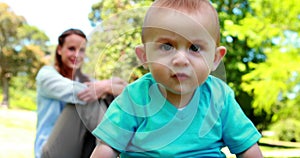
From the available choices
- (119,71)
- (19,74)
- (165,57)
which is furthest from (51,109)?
(19,74)

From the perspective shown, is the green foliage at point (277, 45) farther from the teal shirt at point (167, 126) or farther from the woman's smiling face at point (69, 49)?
the teal shirt at point (167, 126)

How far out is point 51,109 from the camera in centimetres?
373

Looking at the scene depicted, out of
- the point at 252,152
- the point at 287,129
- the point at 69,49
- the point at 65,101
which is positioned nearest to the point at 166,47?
the point at 252,152

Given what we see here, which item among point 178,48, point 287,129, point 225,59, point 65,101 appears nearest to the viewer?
point 178,48

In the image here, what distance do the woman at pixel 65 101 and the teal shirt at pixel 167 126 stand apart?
1.01ft

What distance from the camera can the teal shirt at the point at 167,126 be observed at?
4.58 feet

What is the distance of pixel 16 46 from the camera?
18.6 meters

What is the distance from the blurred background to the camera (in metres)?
1.57

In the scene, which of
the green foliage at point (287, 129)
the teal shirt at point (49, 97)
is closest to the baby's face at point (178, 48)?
the teal shirt at point (49, 97)

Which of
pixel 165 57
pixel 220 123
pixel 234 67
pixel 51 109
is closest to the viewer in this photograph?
pixel 165 57

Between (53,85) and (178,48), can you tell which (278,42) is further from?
(178,48)

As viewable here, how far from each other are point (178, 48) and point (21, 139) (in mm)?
12984

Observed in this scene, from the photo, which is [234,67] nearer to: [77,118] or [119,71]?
[77,118]

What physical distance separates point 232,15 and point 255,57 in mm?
1847
